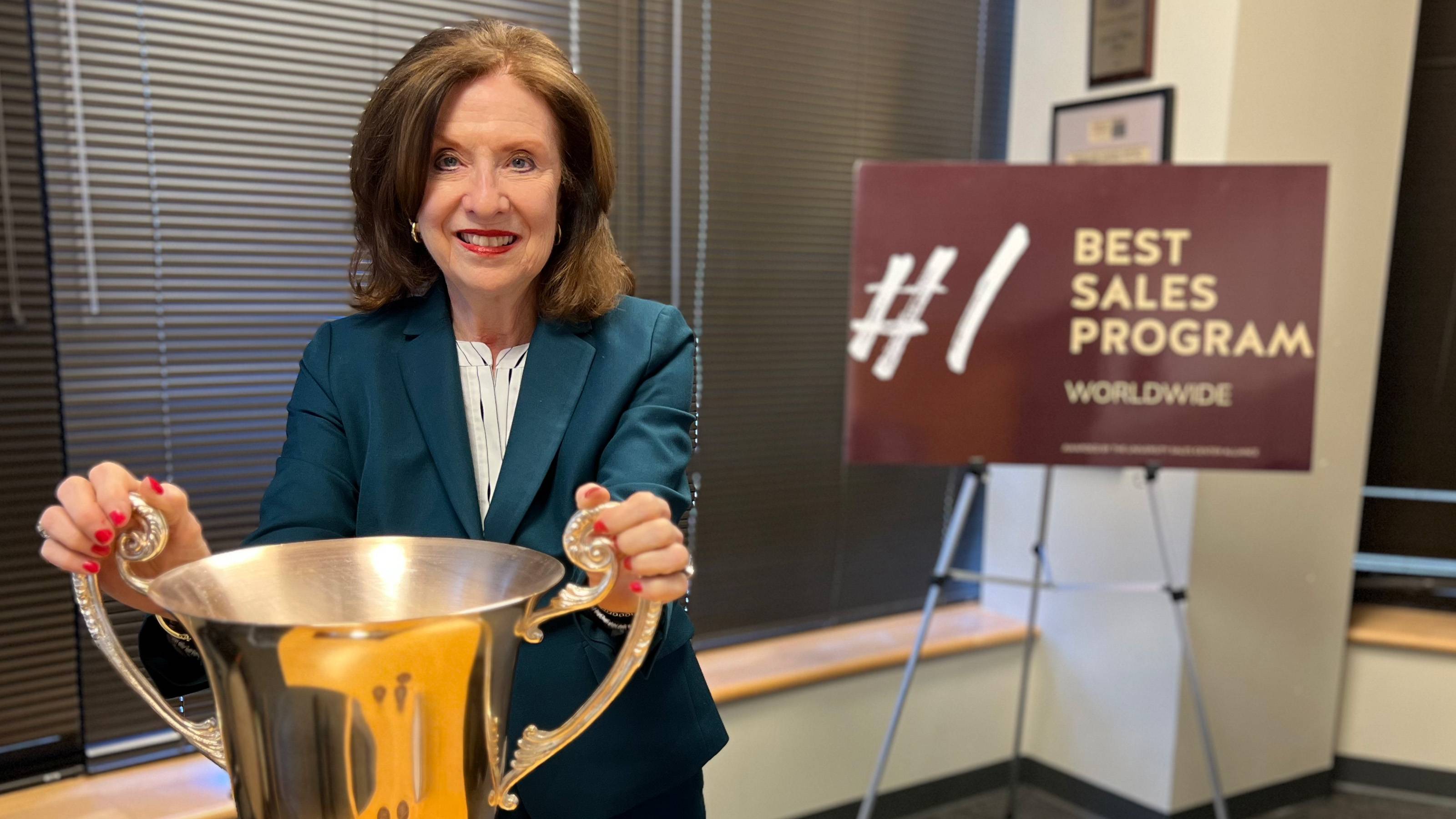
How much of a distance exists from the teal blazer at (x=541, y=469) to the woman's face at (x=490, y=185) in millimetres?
88

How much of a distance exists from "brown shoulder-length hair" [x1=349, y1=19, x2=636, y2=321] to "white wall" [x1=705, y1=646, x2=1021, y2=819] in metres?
1.64

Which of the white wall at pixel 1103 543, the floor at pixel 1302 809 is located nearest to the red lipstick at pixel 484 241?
the white wall at pixel 1103 543

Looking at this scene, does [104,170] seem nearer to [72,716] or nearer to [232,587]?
[72,716]

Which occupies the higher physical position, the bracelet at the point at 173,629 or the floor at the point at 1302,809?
the bracelet at the point at 173,629

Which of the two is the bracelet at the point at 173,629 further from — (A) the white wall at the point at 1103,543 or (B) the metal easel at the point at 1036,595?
(A) the white wall at the point at 1103,543

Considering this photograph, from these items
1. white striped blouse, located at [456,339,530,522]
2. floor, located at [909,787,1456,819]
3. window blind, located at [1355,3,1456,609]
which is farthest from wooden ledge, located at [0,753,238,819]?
window blind, located at [1355,3,1456,609]

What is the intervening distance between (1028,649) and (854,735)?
0.52m

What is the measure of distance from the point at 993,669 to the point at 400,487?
2408 millimetres

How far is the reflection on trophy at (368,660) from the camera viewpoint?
0.64 meters

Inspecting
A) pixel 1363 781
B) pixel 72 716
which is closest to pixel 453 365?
pixel 72 716

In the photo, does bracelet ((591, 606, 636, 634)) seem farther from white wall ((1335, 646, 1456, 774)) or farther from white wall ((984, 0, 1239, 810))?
white wall ((1335, 646, 1456, 774))

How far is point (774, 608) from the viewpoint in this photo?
2.86 meters

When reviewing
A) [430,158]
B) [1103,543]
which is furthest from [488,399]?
[1103,543]

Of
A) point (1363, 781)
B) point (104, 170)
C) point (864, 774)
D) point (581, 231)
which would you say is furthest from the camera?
point (1363, 781)
